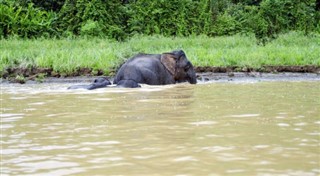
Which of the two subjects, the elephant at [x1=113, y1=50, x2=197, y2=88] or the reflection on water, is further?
the elephant at [x1=113, y1=50, x2=197, y2=88]

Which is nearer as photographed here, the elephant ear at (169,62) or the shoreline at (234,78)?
the elephant ear at (169,62)

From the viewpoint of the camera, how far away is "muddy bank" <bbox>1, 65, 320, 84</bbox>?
432 inches

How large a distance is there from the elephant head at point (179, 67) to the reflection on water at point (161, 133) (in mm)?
2021

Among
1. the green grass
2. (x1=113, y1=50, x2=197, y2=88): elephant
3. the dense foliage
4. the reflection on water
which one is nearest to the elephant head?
(x1=113, y1=50, x2=197, y2=88): elephant

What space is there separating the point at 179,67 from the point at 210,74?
1377 millimetres

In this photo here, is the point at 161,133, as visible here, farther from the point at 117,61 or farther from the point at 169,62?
the point at 117,61

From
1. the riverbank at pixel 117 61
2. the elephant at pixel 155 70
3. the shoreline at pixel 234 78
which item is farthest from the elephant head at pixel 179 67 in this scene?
the riverbank at pixel 117 61

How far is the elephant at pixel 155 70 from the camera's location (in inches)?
389

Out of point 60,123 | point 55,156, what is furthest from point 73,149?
point 60,123

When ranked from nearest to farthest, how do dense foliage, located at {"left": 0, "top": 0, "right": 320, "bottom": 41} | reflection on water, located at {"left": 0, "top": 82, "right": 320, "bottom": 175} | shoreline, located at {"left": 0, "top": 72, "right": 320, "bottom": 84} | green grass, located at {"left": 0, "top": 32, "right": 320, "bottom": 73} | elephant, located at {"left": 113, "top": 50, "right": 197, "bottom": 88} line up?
reflection on water, located at {"left": 0, "top": 82, "right": 320, "bottom": 175} → elephant, located at {"left": 113, "top": 50, "right": 197, "bottom": 88} → shoreline, located at {"left": 0, "top": 72, "right": 320, "bottom": 84} → green grass, located at {"left": 0, "top": 32, "right": 320, "bottom": 73} → dense foliage, located at {"left": 0, "top": 0, "right": 320, "bottom": 41}

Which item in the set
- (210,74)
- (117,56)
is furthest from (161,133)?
(117,56)

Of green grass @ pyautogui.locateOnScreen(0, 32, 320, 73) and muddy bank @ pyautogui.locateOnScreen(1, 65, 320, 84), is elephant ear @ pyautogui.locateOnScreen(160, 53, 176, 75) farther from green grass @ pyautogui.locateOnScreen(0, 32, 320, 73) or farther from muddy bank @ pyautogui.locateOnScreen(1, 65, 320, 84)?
green grass @ pyautogui.locateOnScreen(0, 32, 320, 73)

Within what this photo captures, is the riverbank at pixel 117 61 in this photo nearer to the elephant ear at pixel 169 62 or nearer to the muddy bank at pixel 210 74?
the muddy bank at pixel 210 74

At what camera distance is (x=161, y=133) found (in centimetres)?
505
